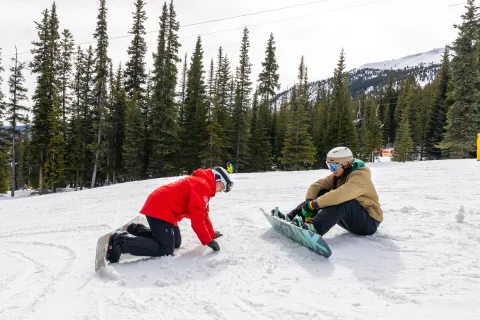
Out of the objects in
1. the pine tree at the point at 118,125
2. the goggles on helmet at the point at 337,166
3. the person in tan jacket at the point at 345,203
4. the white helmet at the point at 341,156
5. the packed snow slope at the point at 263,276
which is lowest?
the packed snow slope at the point at 263,276

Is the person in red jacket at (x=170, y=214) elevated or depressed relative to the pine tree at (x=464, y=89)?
depressed

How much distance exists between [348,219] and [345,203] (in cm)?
38

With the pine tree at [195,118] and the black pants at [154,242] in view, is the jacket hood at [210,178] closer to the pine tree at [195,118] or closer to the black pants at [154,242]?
the black pants at [154,242]

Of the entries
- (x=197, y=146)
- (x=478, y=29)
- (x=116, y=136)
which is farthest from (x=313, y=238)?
(x=116, y=136)

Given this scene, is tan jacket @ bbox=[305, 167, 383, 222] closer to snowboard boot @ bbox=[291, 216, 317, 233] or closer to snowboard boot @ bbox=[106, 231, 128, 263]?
snowboard boot @ bbox=[291, 216, 317, 233]

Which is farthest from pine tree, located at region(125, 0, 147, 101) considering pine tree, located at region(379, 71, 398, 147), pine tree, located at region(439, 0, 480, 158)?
pine tree, located at region(379, 71, 398, 147)

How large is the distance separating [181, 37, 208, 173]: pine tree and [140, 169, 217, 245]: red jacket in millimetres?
26690

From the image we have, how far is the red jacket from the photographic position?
13.2 feet

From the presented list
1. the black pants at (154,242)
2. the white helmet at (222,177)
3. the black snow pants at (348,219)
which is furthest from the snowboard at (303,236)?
the black pants at (154,242)

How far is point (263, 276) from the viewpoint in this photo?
3.56m

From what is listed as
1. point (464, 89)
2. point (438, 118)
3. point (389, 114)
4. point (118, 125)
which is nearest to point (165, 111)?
point (118, 125)

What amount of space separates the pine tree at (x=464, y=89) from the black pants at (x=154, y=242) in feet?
98.9

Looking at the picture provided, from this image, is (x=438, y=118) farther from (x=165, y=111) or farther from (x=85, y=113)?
(x=85, y=113)

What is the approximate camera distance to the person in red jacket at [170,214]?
12.8ft
